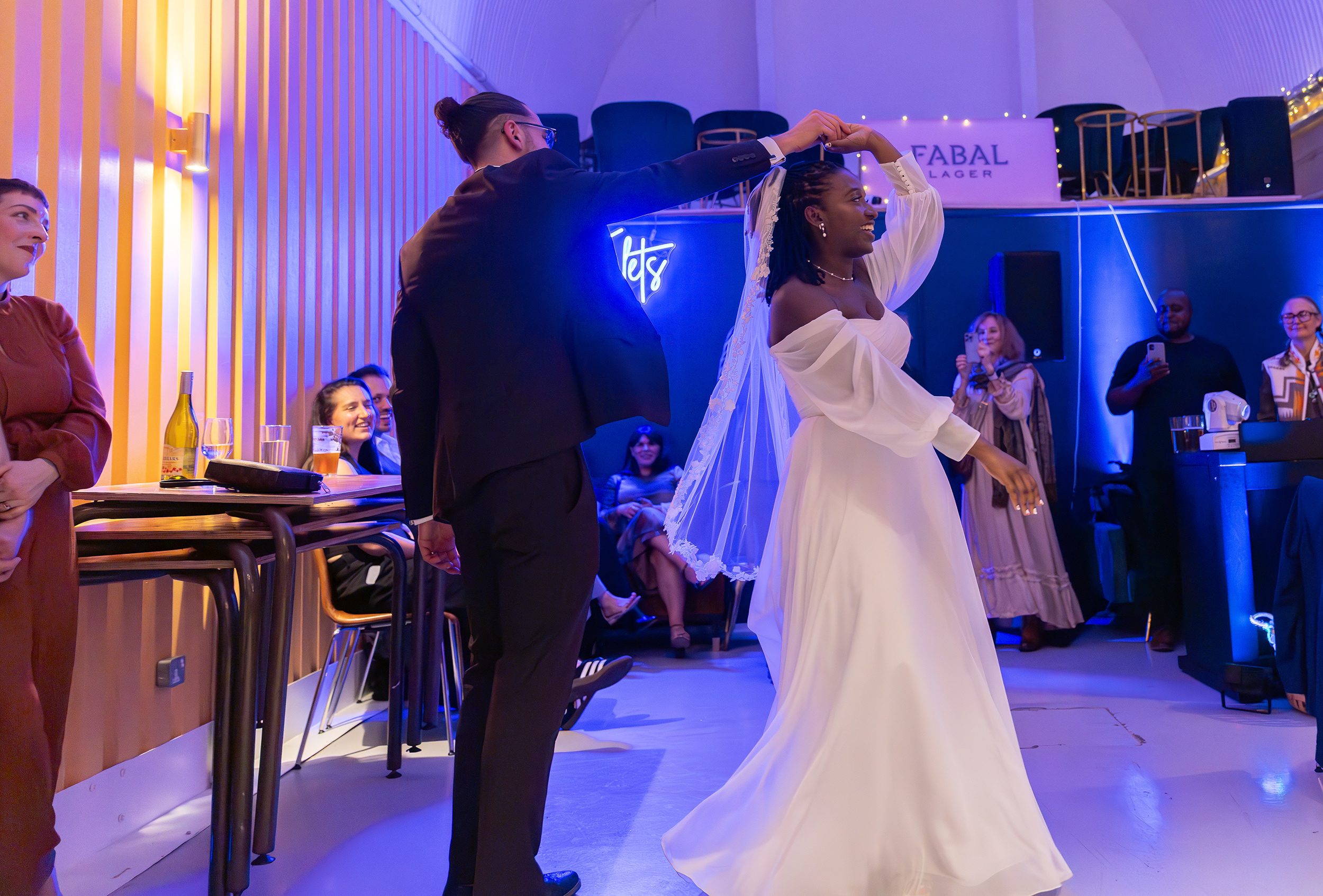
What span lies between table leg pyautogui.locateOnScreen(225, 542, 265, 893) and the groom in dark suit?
0.54 metres

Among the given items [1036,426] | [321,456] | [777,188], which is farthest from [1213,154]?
[321,456]

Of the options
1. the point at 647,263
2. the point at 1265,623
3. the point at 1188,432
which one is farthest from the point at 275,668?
the point at 647,263

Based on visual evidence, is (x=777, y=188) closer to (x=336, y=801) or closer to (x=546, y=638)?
(x=546, y=638)

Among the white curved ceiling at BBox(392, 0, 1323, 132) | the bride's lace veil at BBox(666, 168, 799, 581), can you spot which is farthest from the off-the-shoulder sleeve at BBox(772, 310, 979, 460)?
the white curved ceiling at BBox(392, 0, 1323, 132)

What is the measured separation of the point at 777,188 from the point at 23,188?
5.18ft

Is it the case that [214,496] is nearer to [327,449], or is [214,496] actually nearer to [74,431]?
[74,431]

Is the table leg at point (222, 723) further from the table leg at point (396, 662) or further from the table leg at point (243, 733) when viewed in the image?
the table leg at point (396, 662)

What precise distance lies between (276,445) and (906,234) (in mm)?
1764

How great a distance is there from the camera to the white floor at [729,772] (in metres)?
2.12

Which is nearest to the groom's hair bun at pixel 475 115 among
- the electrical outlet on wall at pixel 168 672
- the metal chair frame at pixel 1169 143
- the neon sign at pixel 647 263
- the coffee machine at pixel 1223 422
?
the electrical outlet on wall at pixel 168 672

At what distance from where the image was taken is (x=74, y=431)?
1934 mm

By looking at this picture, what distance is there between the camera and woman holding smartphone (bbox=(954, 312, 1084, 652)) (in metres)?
4.91

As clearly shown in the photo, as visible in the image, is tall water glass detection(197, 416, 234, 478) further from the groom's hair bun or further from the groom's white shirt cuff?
the groom's white shirt cuff

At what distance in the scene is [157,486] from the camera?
2.38 metres
